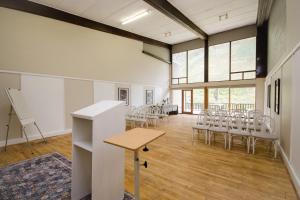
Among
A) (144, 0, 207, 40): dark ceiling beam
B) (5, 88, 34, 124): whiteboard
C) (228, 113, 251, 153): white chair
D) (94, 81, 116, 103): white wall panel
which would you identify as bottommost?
(228, 113, 251, 153): white chair

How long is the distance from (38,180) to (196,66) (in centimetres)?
958

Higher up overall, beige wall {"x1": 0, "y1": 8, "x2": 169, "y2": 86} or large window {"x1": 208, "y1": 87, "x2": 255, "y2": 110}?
beige wall {"x1": 0, "y1": 8, "x2": 169, "y2": 86}

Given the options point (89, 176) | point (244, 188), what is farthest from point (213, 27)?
point (89, 176)

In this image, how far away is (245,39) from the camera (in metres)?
7.99

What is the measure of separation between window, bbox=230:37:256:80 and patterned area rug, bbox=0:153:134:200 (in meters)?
8.48

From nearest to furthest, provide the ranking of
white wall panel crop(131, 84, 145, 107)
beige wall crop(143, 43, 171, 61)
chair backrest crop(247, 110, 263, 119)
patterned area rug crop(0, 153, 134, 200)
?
patterned area rug crop(0, 153, 134, 200)
chair backrest crop(247, 110, 263, 119)
white wall panel crop(131, 84, 145, 107)
beige wall crop(143, 43, 171, 61)

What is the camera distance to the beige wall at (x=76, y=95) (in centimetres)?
545

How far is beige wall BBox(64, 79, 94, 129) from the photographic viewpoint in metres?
5.45

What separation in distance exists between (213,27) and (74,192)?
28.6 feet

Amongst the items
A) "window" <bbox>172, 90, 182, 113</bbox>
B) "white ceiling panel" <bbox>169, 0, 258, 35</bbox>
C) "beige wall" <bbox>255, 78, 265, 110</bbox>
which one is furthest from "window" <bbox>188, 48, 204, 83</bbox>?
"beige wall" <bbox>255, 78, 265, 110</bbox>

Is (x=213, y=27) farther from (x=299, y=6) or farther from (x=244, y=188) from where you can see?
(x=244, y=188)

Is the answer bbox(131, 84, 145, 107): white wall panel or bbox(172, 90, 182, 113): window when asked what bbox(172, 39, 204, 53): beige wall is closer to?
bbox(172, 90, 182, 113): window

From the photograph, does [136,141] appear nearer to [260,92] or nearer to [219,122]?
[219,122]

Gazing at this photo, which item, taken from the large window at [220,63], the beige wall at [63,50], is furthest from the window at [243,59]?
the beige wall at [63,50]
